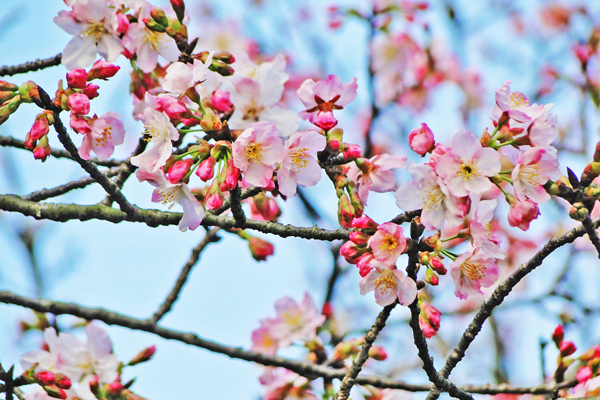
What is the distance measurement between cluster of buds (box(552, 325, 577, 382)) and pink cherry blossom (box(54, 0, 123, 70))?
7.10 ft

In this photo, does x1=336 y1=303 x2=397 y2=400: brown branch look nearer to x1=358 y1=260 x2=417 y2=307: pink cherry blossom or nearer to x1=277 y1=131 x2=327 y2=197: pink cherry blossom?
x1=358 y1=260 x2=417 y2=307: pink cherry blossom

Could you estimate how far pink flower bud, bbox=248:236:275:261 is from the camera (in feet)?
8.75

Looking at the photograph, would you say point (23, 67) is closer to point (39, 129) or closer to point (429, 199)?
point (39, 129)

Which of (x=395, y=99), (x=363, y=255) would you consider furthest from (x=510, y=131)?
(x=395, y=99)

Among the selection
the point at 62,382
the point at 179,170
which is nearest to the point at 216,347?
the point at 62,382

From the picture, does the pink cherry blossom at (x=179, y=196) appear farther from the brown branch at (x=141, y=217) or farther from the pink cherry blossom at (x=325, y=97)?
the pink cherry blossom at (x=325, y=97)

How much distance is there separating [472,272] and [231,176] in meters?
0.80

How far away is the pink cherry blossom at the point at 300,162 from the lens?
176 cm

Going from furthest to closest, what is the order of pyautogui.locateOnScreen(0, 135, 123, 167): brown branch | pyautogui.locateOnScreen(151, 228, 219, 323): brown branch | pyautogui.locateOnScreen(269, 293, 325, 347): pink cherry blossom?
1. pyautogui.locateOnScreen(269, 293, 325, 347): pink cherry blossom
2. pyautogui.locateOnScreen(151, 228, 219, 323): brown branch
3. pyautogui.locateOnScreen(0, 135, 123, 167): brown branch

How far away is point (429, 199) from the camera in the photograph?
5.32 ft

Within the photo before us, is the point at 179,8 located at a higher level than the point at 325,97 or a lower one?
higher

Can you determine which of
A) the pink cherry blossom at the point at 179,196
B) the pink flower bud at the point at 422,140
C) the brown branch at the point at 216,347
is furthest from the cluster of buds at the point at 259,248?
the pink flower bud at the point at 422,140

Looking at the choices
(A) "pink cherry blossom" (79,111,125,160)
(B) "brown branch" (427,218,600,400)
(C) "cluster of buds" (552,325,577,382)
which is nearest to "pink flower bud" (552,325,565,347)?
(C) "cluster of buds" (552,325,577,382)

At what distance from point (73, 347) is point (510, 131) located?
2.06m
